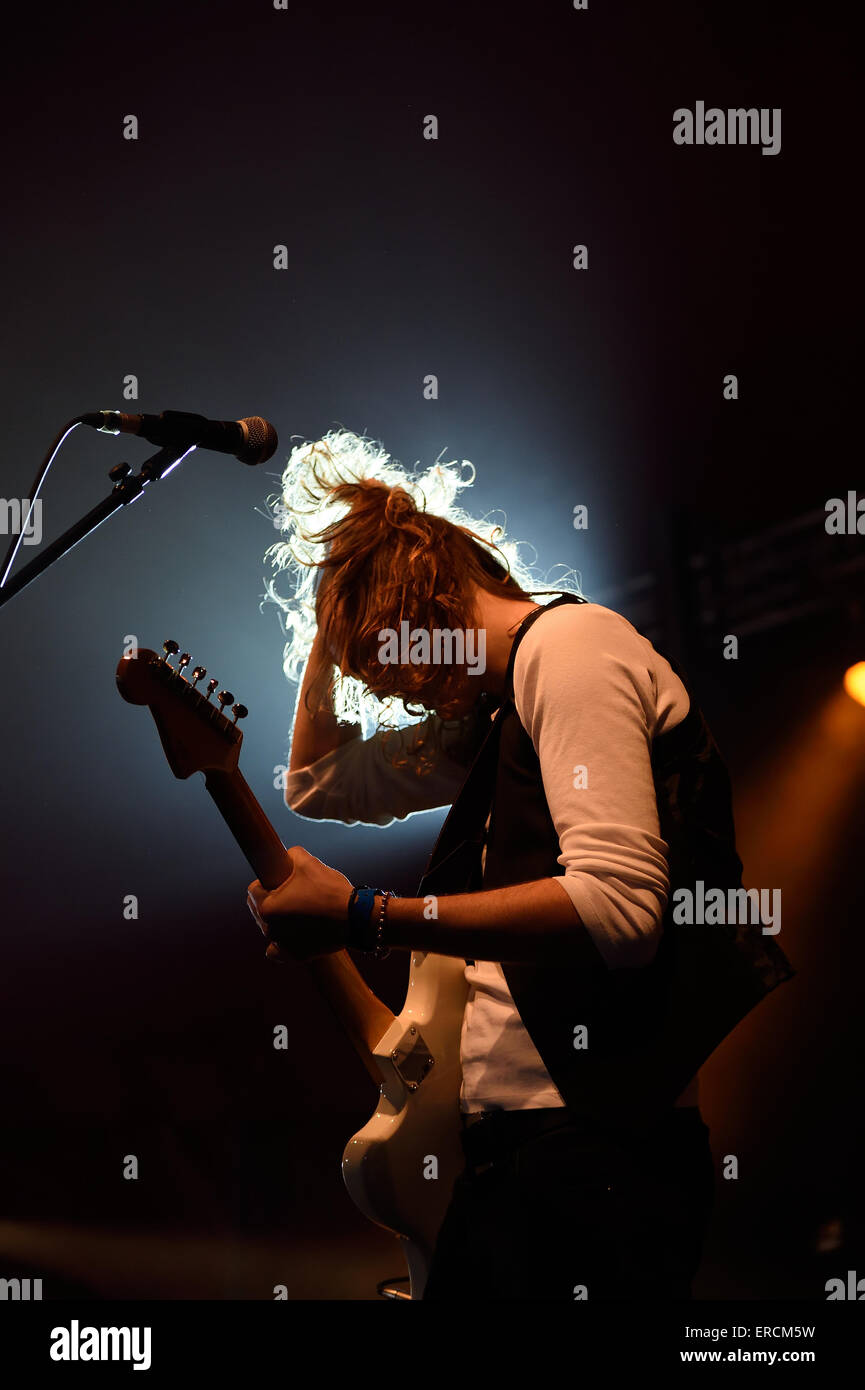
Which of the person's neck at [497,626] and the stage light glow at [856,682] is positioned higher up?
the stage light glow at [856,682]

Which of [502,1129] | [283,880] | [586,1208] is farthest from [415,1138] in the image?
[283,880]

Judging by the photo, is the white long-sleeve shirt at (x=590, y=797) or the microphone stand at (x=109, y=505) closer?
the white long-sleeve shirt at (x=590, y=797)

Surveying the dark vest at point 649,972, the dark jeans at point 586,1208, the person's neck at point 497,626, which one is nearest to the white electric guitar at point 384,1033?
the dark jeans at point 586,1208

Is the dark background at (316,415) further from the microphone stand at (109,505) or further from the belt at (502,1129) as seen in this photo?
the belt at (502,1129)

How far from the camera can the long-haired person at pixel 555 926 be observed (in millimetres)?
1227

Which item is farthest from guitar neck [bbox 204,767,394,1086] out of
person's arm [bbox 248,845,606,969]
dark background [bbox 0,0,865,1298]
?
dark background [bbox 0,0,865,1298]

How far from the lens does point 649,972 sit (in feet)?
4.33

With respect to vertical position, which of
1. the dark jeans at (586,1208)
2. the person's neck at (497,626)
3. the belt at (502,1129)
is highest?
the person's neck at (497,626)

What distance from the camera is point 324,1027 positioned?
8.61ft

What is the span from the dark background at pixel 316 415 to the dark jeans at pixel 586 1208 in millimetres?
1277

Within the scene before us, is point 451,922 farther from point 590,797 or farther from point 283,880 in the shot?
point 283,880

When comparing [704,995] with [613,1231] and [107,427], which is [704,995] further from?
[107,427]
